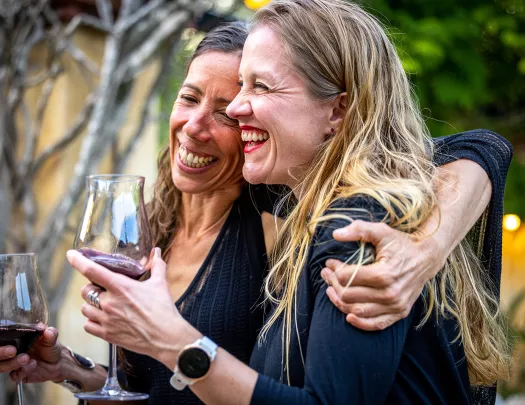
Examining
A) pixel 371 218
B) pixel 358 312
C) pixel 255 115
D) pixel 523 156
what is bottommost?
pixel 523 156

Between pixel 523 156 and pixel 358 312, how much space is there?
8.90 m

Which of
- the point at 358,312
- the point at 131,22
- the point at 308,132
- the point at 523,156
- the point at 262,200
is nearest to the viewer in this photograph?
the point at 358,312

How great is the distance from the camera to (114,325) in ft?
6.68

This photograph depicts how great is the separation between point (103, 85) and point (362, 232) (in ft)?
11.0

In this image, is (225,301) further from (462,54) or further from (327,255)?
(462,54)

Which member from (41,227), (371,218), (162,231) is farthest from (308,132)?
(41,227)

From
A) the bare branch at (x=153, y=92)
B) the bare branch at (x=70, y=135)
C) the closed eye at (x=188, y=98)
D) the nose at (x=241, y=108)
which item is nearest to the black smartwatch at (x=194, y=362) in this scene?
the nose at (x=241, y=108)

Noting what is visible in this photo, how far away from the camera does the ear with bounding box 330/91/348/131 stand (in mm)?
2402

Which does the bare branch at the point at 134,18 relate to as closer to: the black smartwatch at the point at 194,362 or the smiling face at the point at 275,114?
the smiling face at the point at 275,114

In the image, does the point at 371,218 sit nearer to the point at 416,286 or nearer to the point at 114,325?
the point at 416,286

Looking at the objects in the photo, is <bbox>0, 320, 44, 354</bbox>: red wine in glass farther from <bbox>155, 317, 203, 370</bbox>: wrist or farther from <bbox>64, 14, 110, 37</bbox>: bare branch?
<bbox>64, 14, 110, 37</bbox>: bare branch

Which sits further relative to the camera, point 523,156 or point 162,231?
point 523,156

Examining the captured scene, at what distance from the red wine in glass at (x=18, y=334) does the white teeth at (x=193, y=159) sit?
0.76m

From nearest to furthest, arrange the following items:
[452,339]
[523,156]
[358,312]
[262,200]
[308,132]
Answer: [358,312], [452,339], [308,132], [262,200], [523,156]
